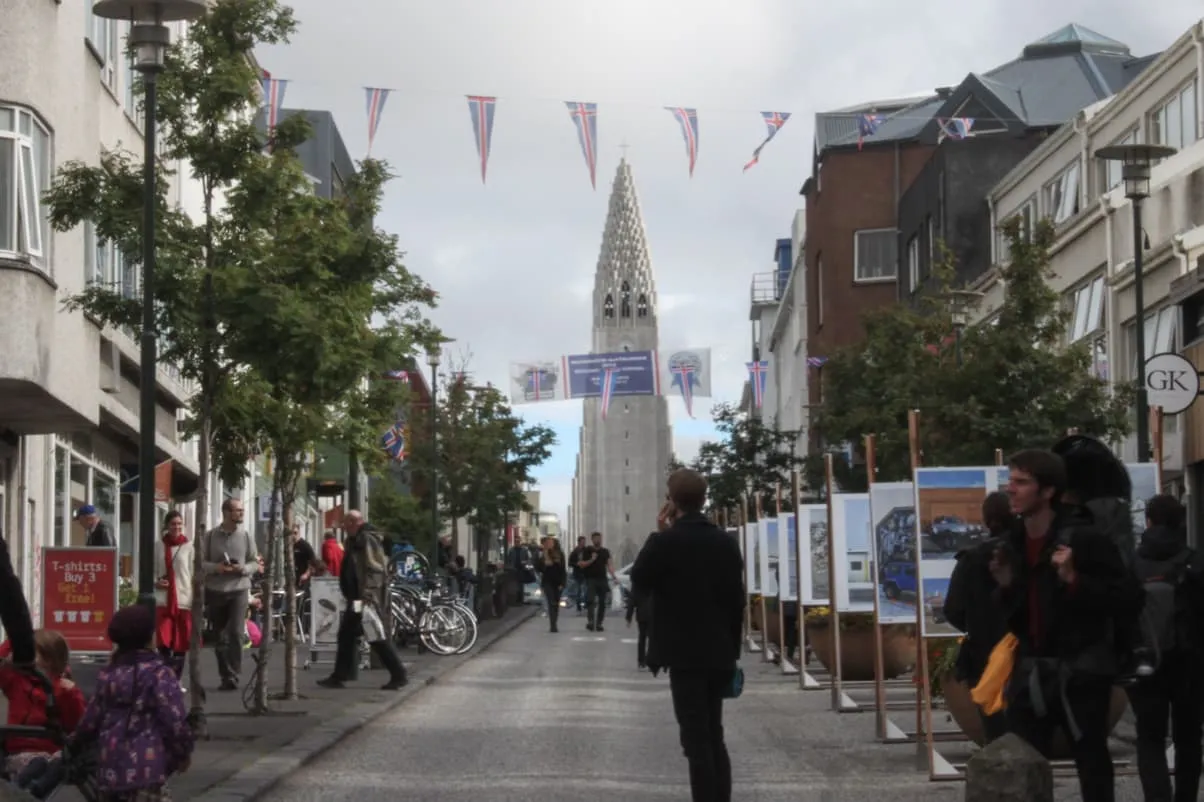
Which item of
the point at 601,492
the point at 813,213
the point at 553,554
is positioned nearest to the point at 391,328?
the point at 553,554

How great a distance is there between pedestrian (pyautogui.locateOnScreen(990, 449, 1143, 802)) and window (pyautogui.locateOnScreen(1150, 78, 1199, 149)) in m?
31.9

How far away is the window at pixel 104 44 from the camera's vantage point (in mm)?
31969

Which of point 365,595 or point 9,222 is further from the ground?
point 9,222

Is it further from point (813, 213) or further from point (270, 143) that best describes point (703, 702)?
point (813, 213)

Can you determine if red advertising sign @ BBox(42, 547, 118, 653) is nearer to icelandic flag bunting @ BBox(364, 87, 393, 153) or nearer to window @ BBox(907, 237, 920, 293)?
icelandic flag bunting @ BBox(364, 87, 393, 153)

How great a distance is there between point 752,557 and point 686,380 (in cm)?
4837

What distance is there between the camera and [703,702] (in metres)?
11.4

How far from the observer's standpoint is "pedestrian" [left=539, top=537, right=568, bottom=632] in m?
45.0

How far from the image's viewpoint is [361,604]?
78.3 feet

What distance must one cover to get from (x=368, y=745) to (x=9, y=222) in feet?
32.7

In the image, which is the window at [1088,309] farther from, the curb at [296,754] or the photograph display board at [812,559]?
the curb at [296,754]

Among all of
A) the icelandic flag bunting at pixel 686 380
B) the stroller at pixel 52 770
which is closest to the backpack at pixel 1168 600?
the stroller at pixel 52 770

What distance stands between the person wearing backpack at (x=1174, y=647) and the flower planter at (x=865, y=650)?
31.7 feet

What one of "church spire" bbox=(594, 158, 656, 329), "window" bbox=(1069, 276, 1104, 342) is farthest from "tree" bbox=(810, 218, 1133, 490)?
"church spire" bbox=(594, 158, 656, 329)
